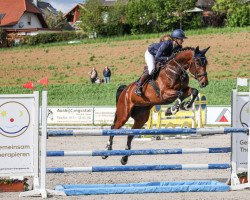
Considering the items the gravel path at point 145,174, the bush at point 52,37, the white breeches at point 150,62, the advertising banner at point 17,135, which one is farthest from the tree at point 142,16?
the advertising banner at point 17,135

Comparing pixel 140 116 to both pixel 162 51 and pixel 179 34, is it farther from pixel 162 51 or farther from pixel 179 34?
pixel 179 34

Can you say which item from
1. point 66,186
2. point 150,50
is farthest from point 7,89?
point 66,186

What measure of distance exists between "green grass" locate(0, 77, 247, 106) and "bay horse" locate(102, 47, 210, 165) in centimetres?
1546

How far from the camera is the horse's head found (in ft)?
30.8

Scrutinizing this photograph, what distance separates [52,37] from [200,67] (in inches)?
1834

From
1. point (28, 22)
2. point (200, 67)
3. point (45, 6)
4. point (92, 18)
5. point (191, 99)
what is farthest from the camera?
point (45, 6)

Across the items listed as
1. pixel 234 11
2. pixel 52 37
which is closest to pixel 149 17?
pixel 234 11

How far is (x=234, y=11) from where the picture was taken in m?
56.2

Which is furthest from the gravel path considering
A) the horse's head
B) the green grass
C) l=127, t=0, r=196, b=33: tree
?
l=127, t=0, r=196, b=33: tree

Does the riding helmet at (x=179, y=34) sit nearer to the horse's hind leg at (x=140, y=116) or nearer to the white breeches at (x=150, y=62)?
the white breeches at (x=150, y=62)

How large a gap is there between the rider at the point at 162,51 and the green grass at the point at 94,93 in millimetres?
15391

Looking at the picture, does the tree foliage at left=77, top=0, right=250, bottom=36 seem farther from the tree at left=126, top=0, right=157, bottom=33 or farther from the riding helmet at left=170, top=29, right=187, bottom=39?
the riding helmet at left=170, top=29, right=187, bottom=39

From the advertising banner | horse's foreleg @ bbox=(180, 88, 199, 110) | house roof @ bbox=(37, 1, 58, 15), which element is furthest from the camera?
house roof @ bbox=(37, 1, 58, 15)

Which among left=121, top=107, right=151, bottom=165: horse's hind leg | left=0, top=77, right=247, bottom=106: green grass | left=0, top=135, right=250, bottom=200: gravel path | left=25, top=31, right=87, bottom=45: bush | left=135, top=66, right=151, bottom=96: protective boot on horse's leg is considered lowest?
left=0, top=77, right=247, bottom=106: green grass
